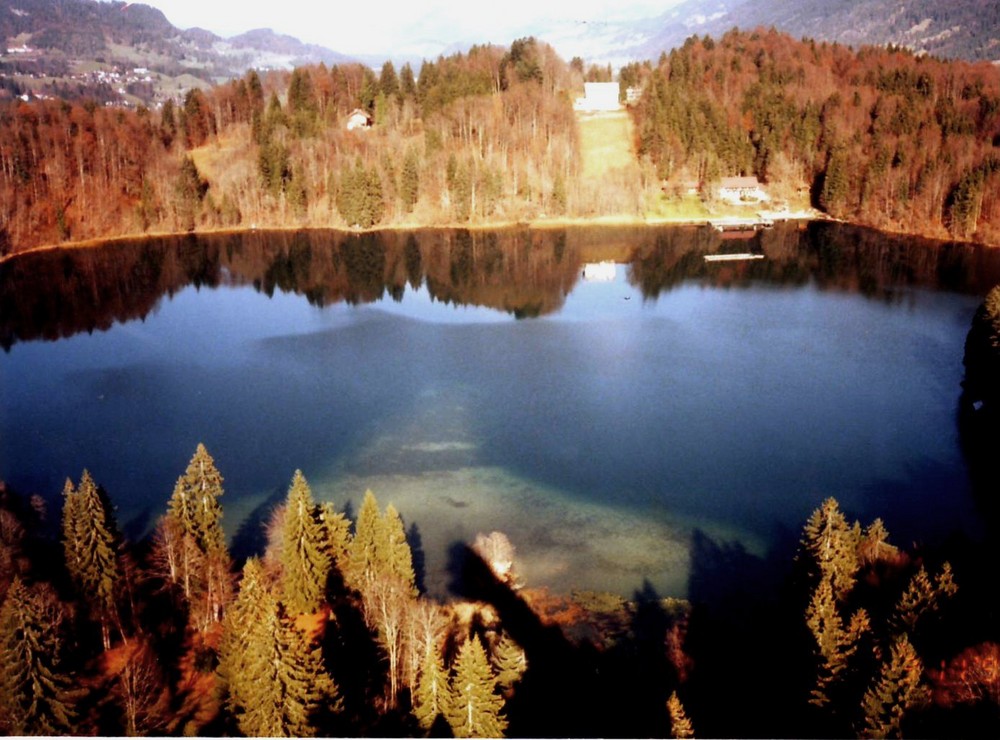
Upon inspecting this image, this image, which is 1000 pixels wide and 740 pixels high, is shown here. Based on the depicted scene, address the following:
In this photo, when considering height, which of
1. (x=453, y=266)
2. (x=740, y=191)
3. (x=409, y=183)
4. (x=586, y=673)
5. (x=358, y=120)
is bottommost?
(x=586, y=673)

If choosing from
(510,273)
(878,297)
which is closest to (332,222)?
(510,273)

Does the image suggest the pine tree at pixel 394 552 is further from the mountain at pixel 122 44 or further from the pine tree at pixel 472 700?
the mountain at pixel 122 44

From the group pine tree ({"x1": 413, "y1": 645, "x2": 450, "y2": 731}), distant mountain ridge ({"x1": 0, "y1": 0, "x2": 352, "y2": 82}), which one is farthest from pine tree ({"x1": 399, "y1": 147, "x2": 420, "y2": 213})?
pine tree ({"x1": 413, "y1": 645, "x2": 450, "y2": 731})

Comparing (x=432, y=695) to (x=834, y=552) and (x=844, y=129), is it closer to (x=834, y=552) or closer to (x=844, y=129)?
(x=834, y=552)

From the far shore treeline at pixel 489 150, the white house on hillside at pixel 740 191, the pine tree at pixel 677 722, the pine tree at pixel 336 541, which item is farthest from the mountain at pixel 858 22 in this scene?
the pine tree at pixel 677 722

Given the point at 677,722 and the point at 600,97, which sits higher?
the point at 600,97

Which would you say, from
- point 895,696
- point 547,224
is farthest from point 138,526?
point 547,224

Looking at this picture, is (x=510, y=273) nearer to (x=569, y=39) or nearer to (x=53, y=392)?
(x=53, y=392)
